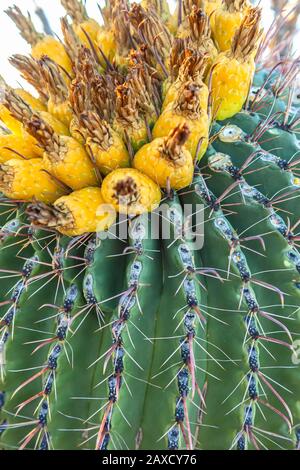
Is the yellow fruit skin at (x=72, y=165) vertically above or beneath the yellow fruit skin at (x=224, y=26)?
beneath

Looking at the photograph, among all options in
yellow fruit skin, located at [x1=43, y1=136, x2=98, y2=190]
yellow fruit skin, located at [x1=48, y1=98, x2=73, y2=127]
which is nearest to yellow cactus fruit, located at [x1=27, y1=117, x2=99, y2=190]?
yellow fruit skin, located at [x1=43, y1=136, x2=98, y2=190]

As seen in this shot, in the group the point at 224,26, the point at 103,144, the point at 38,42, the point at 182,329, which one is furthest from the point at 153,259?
the point at 38,42

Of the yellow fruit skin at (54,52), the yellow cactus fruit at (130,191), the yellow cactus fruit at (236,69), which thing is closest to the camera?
the yellow cactus fruit at (130,191)

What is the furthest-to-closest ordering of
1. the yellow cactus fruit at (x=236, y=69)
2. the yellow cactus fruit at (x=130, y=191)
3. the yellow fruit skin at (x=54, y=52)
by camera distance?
the yellow fruit skin at (x=54, y=52) → the yellow cactus fruit at (x=236, y=69) → the yellow cactus fruit at (x=130, y=191)

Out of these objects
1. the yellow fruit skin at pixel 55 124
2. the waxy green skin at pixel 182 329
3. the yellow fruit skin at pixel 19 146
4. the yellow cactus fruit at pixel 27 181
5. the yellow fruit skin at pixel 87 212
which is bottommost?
the waxy green skin at pixel 182 329

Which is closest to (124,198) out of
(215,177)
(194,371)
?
(215,177)

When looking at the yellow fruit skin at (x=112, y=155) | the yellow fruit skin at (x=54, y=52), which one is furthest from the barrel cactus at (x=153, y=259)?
the yellow fruit skin at (x=54, y=52)

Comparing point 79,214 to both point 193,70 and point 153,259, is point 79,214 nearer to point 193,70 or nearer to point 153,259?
point 153,259

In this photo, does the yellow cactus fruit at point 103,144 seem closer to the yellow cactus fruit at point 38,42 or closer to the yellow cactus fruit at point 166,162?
the yellow cactus fruit at point 166,162
